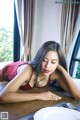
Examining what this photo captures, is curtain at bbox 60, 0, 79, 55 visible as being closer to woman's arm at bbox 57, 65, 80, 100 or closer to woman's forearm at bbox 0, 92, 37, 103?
woman's arm at bbox 57, 65, 80, 100

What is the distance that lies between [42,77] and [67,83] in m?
0.21

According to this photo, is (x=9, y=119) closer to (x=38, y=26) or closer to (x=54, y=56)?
(x=54, y=56)

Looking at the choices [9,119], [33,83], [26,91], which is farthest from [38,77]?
[9,119]

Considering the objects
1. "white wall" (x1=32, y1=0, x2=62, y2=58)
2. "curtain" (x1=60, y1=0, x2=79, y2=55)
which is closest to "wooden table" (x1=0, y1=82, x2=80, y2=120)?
"curtain" (x1=60, y1=0, x2=79, y2=55)

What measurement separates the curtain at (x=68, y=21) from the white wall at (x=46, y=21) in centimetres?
18

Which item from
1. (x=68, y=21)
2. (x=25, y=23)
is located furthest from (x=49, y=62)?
(x=25, y=23)

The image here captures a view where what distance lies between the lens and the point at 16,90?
1.34 meters

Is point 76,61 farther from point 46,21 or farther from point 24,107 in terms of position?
point 24,107

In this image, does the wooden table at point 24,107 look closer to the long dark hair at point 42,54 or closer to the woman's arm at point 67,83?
the woman's arm at point 67,83

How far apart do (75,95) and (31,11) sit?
231cm

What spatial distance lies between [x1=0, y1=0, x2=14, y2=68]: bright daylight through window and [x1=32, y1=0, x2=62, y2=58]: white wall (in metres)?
0.44

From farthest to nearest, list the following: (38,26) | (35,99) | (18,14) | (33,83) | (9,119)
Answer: (38,26), (18,14), (33,83), (35,99), (9,119)

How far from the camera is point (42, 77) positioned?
1.54 meters

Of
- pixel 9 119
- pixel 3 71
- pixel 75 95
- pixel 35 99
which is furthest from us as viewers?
pixel 3 71
